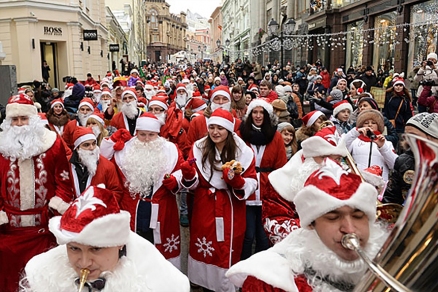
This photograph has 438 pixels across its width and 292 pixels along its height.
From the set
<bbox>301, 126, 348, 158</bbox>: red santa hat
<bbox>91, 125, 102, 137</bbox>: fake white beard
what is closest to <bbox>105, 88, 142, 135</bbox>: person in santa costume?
<bbox>91, 125, 102, 137</bbox>: fake white beard

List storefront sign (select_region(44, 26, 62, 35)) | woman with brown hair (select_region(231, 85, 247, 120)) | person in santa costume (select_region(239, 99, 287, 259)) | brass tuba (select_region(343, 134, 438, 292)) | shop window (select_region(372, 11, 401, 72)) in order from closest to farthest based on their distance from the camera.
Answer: brass tuba (select_region(343, 134, 438, 292)), person in santa costume (select_region(239, 99, 287, 259)), woman with brown hair (select_region(231, 85, 247, 120)), shop window (select_region(372, 11, 401, 72)), storefront sign (select_region(44, 26, 62, 35))

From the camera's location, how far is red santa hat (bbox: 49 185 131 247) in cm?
202

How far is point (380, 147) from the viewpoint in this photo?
4.96 metres

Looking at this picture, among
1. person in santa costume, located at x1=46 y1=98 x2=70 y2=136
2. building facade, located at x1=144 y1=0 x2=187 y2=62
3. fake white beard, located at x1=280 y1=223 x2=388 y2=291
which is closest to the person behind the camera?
fake white beard, located at x1=280 y1=223 x2=388 y2=291

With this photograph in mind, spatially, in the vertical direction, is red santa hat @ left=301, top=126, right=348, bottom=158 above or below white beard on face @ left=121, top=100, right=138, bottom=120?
below

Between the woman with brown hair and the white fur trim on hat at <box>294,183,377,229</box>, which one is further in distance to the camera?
the woman with brown hair

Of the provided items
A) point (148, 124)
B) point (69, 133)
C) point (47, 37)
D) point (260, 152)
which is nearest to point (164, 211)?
point (148, 124)

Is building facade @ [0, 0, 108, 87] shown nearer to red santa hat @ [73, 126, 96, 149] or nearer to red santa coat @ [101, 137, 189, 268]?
red santa hat @ [73, 126, 96, 149]

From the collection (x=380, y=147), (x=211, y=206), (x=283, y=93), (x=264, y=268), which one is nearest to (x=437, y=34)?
(x=283, y=93)

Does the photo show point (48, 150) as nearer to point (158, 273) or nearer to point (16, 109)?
point (16, 109)

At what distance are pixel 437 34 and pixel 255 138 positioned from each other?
13433mm

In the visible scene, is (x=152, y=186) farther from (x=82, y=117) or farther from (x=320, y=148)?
(x=82, y=117)

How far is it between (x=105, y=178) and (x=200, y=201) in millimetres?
960

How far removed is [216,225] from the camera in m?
4.28
